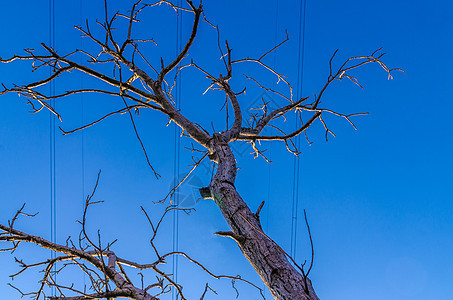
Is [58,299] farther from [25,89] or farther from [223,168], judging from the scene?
[25,89]

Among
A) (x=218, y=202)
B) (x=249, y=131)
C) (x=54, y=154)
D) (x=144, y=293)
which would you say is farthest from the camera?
(x=54, y=154)

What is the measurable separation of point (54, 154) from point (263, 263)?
2.05 m

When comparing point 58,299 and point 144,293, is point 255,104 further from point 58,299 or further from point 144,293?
point 58,299

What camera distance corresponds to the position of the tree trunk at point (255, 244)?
717 mm

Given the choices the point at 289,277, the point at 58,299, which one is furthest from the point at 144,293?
the point at 289,277

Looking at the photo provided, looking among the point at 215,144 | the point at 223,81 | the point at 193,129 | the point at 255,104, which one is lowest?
the point at 215,144

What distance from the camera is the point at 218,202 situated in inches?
40.4

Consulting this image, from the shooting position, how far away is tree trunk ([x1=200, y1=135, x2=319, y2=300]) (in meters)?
0.72

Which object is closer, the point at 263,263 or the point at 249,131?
the point at 263,263

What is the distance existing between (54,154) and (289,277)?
7.01ft

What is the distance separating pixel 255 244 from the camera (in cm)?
84

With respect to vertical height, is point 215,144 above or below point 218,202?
above

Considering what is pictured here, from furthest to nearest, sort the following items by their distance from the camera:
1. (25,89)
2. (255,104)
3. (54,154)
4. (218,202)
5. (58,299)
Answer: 1. (255,104)
2. (54,154)
3. (25,89)
4. (218,202)
5. (58,299)

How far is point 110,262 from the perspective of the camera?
1.08 m
